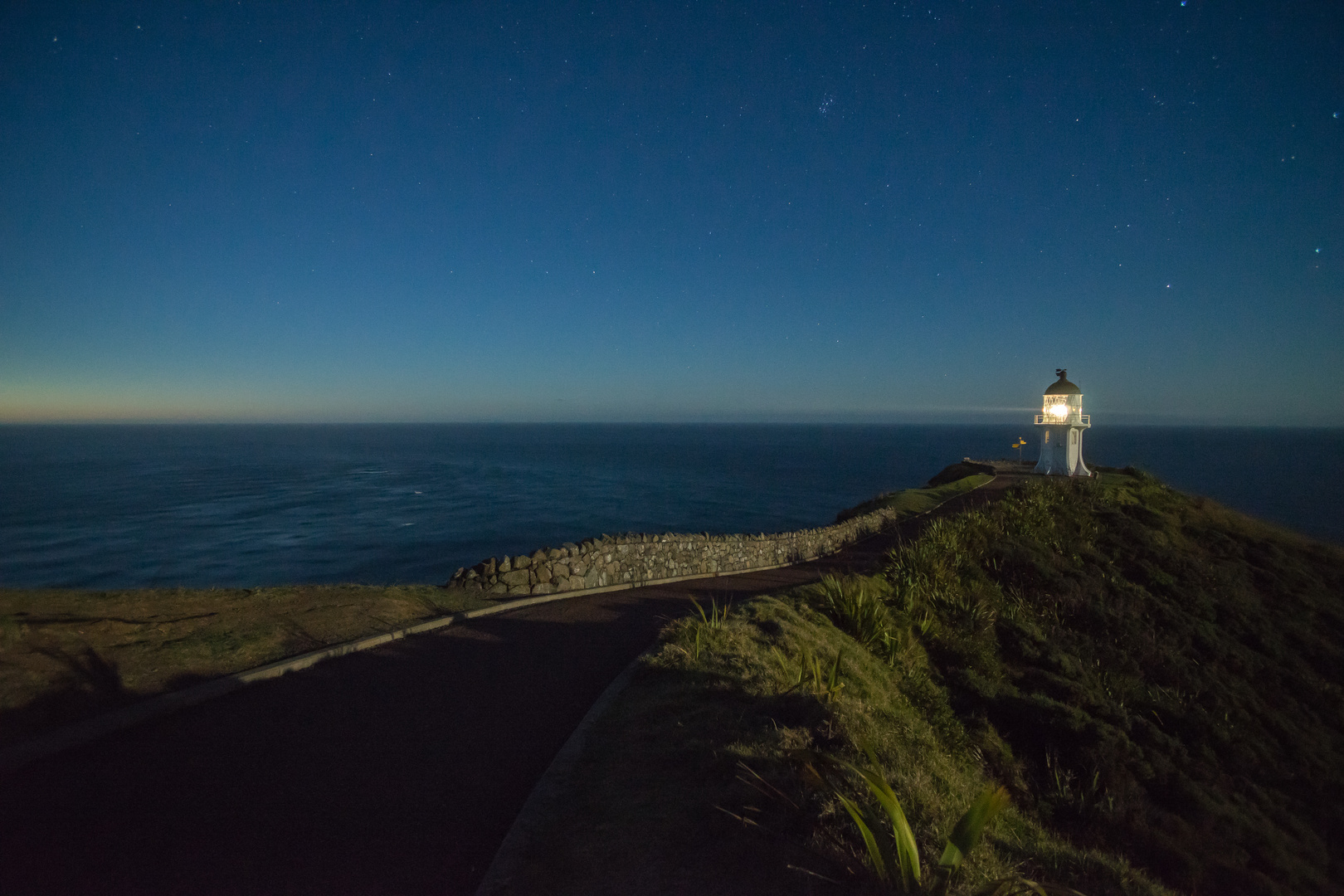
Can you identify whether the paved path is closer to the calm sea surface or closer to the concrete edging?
the concrete edging

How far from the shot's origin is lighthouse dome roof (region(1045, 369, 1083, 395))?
80.5 ft

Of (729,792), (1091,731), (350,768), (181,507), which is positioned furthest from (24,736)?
(181,507)

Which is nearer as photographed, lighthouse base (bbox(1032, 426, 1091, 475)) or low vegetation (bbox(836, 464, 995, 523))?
low vegetation (bbox(836, 464, 995, 523))

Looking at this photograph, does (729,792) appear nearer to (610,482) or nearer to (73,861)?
(73,861)

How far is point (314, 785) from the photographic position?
13.8ft

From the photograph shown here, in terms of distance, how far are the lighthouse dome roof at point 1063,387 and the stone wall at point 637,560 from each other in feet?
46.9

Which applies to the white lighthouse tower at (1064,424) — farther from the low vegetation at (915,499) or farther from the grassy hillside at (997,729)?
the grassy hillside at (997,729)

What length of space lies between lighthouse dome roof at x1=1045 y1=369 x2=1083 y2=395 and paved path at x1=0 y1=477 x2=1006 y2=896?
82.1ft

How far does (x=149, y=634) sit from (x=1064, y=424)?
28733 mm

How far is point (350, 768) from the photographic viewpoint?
4.45 metres

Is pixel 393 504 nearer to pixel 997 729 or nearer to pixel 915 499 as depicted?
pixel 915 499

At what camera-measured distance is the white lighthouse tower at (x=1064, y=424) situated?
24.4 meters

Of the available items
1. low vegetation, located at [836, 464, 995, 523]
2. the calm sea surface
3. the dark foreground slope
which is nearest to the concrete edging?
the dark foreground slope

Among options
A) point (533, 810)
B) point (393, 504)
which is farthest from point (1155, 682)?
point (393, 504)
